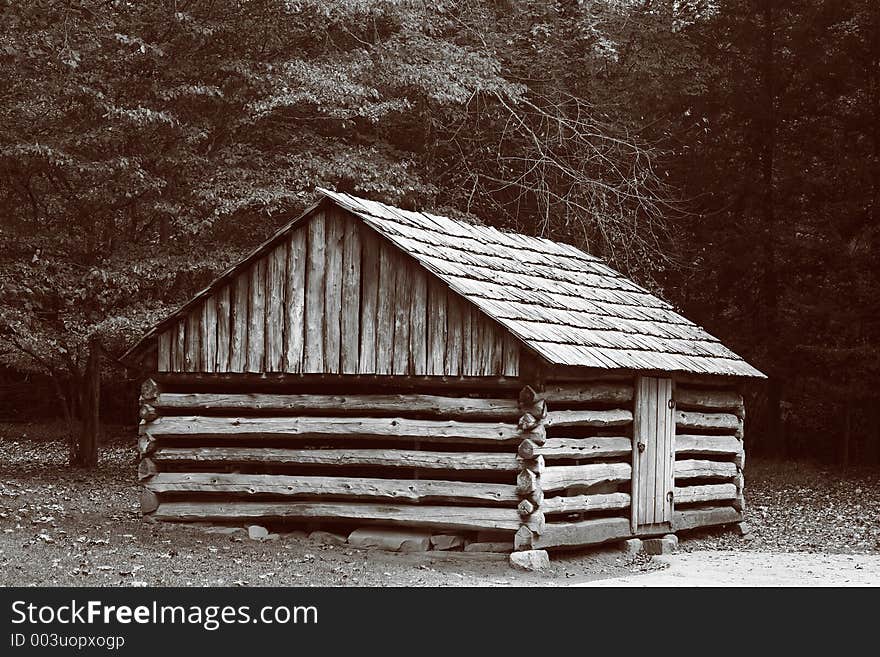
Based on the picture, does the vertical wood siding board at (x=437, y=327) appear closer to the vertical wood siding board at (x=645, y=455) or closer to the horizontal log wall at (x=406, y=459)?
the horizontal log wall at (x=406, y=459)

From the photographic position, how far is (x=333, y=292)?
50.1 feet

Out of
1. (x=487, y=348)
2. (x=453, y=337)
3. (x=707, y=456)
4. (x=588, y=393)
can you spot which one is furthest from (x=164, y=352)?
(x=707, y=456)

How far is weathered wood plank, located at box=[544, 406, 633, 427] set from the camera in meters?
14.5

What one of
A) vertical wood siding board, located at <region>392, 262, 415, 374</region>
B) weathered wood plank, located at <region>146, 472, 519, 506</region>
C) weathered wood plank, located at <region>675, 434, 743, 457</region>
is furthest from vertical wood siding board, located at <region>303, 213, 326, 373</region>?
weathered wood plank, located at <region>675, 434, 743, 457</region>

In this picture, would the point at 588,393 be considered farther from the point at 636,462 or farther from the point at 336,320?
the point at 336,320

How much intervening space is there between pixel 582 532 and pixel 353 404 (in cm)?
303

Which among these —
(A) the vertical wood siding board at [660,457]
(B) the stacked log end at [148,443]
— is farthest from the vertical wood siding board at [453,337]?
(B) the stacked log end at [148,443]

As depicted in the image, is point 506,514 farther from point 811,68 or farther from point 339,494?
point 811,68

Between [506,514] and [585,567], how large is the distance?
120cm

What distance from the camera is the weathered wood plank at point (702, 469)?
17516 millimetres

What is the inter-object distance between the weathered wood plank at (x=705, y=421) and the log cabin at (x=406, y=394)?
20cm

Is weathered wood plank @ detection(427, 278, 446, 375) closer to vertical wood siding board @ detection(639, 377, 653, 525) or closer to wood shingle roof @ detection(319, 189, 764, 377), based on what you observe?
wood shingle roof @ detection(319, 189, 764, 377)

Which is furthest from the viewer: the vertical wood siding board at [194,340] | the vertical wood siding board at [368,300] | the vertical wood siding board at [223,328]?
the vertical wood siding board at [194,340]
